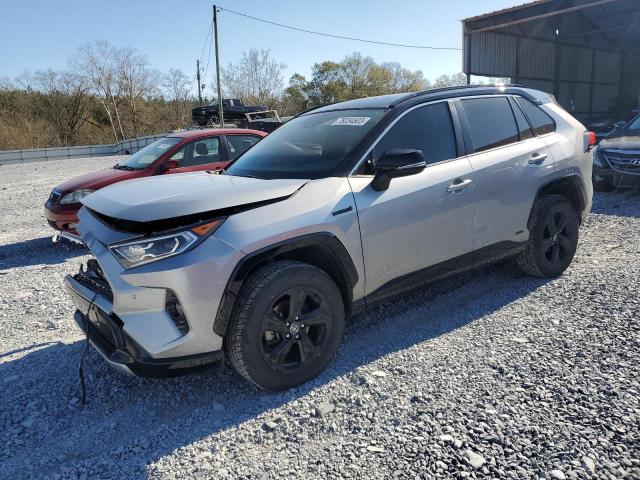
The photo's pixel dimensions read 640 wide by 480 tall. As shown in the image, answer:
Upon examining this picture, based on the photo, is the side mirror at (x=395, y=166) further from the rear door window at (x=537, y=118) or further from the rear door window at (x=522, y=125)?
the rear door window at (x=537, y=118)

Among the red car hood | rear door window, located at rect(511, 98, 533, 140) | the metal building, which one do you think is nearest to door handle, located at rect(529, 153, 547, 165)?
rear door window, located at rect(511, 98, 533, 140)

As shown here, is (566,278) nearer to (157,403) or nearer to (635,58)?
(157,403)

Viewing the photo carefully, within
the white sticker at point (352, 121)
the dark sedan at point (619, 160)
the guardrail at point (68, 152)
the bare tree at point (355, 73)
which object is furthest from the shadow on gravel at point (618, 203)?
the bare tree at point (355, 73)

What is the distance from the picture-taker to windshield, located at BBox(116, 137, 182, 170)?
24.7 feet

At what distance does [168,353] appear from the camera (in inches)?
102

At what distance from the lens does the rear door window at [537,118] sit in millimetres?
4500

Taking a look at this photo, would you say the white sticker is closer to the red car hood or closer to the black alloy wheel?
the black alloy wheel

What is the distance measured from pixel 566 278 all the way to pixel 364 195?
2.61 m

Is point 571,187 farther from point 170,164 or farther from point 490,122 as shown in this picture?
point 170,164

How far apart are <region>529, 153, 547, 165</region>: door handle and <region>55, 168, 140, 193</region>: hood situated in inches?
211

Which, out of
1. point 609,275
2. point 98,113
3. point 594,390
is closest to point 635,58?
point 609,275

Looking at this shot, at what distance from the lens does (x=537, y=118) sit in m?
4.56

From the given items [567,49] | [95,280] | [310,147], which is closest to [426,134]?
[310,147]

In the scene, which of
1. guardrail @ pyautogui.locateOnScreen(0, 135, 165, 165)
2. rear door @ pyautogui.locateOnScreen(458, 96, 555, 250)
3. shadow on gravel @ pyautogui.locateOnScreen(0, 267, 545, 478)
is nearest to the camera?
shadow on gravel @ pyautogui.locateOnScreen(0, 267, 545, 478)
